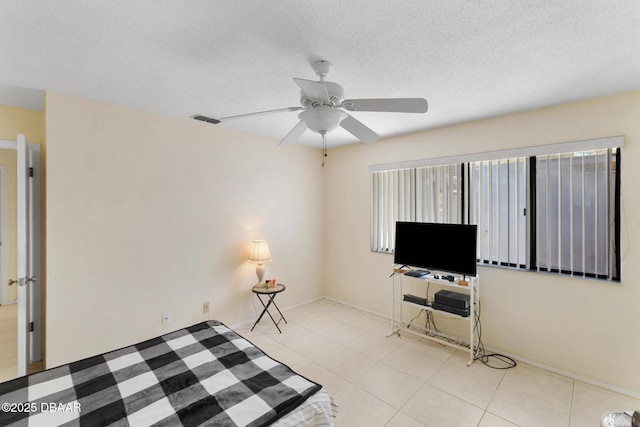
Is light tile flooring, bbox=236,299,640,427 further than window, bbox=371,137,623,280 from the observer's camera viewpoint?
No

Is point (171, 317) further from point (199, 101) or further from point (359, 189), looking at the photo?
point (359, 189)

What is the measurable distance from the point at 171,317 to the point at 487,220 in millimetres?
3543

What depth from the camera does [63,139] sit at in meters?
2.38

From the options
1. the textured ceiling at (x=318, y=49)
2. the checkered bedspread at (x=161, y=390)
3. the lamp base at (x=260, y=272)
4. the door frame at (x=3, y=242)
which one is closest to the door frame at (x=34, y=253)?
the textured ceiling at (x=318, y=49)

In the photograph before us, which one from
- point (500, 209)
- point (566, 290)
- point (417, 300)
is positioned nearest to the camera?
point (566, 290)

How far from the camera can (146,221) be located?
2.84 metres

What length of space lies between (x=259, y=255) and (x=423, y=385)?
85.6 inches

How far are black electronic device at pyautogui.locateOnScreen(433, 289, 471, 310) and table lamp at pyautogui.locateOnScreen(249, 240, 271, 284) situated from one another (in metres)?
2.02

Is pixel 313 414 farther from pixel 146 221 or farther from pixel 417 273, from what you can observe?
pixel 146 221

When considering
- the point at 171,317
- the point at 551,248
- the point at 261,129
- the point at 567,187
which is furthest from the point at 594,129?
the point at 171,317

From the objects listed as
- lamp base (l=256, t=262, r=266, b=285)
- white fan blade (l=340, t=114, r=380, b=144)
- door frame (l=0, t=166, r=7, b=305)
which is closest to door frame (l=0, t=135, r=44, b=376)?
lamp base (l=256, t=262, r=266, b=285)

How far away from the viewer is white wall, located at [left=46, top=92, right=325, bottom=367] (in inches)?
94.6

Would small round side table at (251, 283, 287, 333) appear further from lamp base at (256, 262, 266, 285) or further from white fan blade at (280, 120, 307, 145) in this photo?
white fan blade at (280, 120, 307, 145)

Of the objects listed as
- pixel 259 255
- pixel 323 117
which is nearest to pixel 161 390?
pixel 323 117
